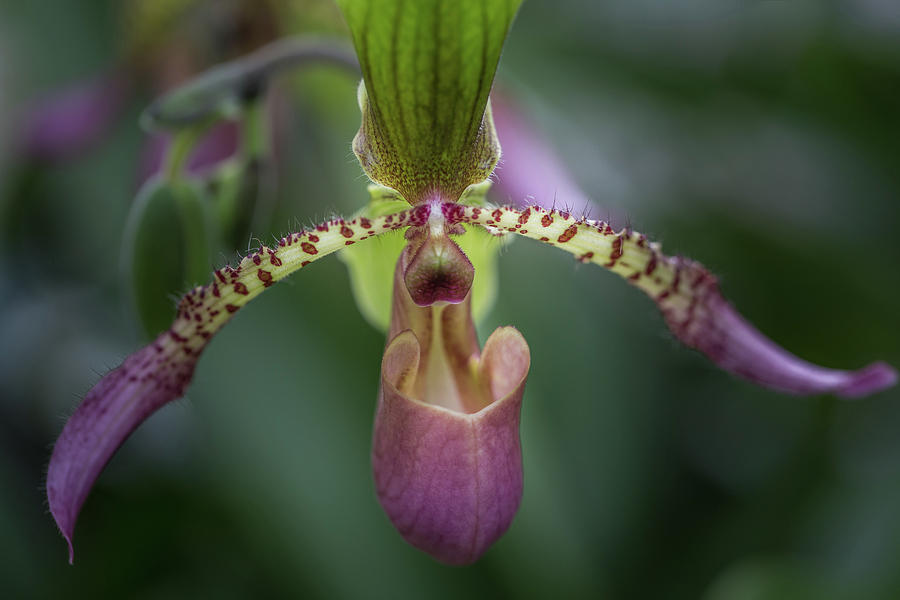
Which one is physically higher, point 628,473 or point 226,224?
point 226,224

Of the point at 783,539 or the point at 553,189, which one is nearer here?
the point at 553,189

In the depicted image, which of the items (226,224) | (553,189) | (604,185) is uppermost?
(604,185)

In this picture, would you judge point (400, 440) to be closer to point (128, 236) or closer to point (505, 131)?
point (128, 236)

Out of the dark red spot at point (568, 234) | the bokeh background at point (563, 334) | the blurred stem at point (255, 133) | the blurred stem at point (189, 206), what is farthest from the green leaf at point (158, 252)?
the dark red spot at point (568, 234)

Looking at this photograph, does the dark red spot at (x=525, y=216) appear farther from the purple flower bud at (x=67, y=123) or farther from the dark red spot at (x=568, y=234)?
the purple flower bud at (x=67, y=123)

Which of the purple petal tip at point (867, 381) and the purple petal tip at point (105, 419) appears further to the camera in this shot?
the purple petal tip at point (867, 381)

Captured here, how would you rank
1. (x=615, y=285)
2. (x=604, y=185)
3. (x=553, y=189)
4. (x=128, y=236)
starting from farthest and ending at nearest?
(x=615, y=285), (x=604, y=185), (x=553, y=189), (x=128, y=236)

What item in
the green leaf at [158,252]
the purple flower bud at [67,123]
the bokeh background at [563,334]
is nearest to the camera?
the green leaf at [158,252]

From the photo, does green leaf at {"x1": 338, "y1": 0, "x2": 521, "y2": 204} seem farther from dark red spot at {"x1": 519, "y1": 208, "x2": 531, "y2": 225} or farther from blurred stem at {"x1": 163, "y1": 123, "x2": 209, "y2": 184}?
blurred stem at {"x1": 163, "y1": 123, "x2": 209, "y2": 184}

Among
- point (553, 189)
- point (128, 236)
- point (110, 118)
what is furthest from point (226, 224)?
point (110, 118)
